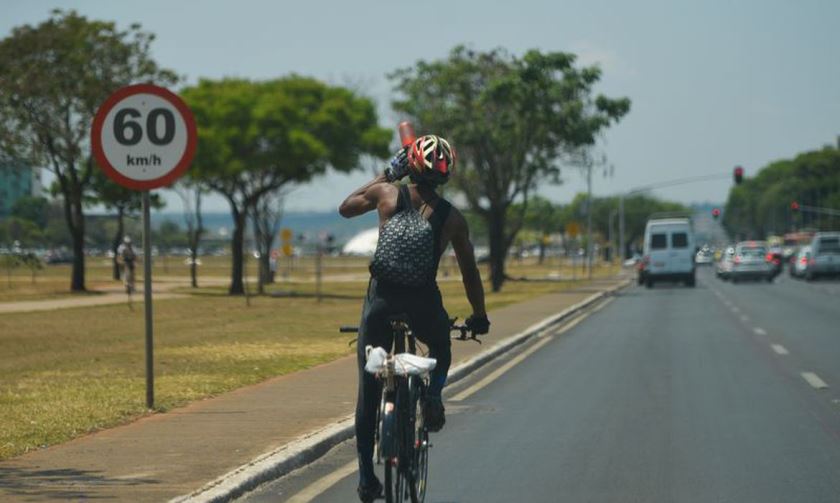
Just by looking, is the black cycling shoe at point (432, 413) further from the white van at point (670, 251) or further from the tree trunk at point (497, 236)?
the white van at point (670, 251)

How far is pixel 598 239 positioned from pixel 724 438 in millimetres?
181539

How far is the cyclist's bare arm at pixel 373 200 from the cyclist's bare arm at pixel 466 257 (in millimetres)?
314

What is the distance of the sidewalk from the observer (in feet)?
27.7

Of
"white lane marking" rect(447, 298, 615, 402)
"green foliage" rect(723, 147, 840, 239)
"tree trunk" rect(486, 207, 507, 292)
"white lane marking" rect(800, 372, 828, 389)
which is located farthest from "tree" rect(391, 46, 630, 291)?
"green foliage" rect(723, 147, 840, 239)

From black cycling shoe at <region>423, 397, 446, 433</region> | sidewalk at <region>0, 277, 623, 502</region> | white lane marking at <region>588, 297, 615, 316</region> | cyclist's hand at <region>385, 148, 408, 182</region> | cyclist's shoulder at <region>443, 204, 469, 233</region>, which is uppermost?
cyclist's hand at <region>385, 148, 408, 182</region>

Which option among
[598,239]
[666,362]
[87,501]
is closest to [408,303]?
[87,501]

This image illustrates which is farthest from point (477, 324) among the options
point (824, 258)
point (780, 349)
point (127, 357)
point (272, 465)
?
point (824, 258)

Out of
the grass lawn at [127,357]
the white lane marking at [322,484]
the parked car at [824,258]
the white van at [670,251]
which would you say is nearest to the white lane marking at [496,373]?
the grass lawn at [127,357]

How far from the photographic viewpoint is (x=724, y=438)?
1109 cm

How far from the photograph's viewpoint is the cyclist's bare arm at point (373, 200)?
24.1ft

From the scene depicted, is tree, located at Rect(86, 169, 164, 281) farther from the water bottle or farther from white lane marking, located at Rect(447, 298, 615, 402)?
the water bottle

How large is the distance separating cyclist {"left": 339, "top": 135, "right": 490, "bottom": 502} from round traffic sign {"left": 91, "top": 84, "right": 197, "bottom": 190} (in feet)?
17.1

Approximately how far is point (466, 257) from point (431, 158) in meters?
0.62

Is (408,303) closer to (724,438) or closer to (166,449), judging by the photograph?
(166,449)
